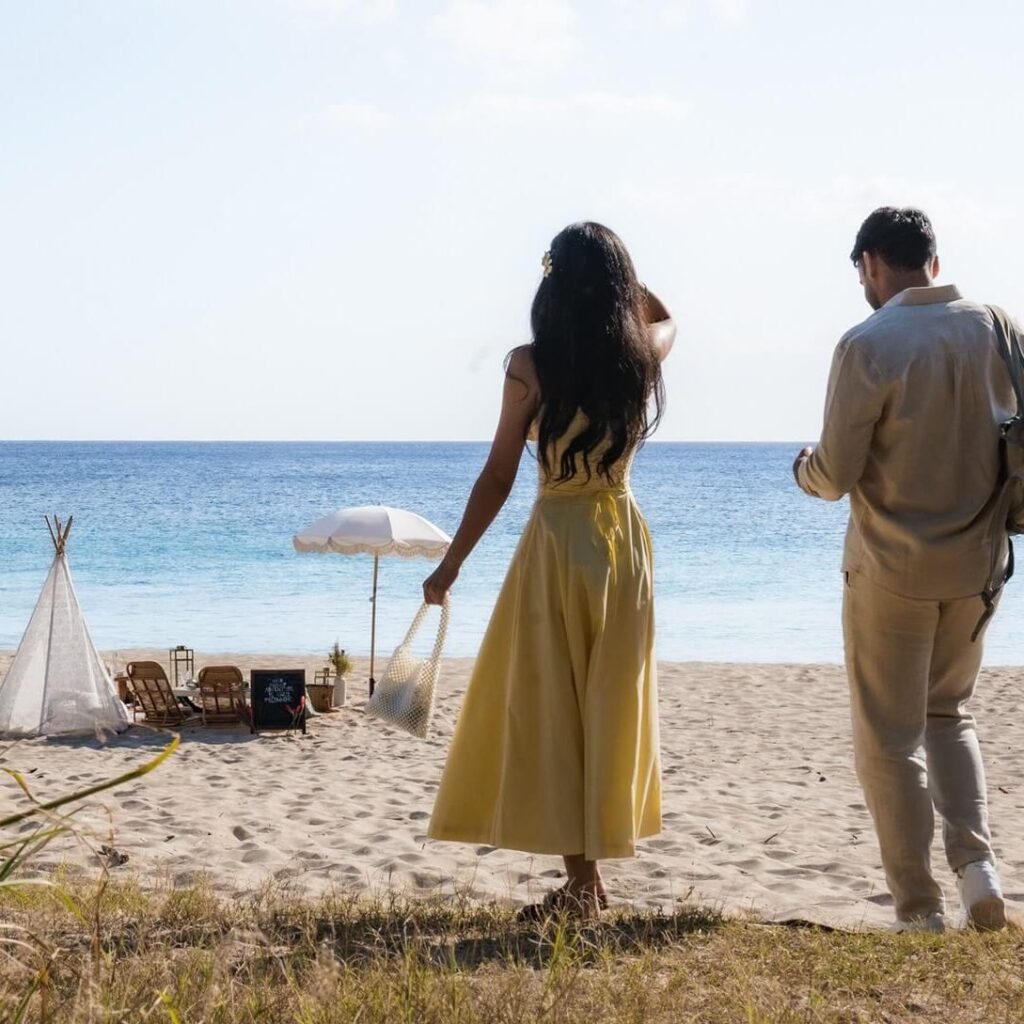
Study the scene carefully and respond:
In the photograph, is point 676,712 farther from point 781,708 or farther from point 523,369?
point 523,369

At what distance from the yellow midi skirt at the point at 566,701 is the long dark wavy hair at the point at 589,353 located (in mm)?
146

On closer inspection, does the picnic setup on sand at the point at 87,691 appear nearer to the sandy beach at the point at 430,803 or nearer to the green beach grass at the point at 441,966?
the sandy beach at the point at 430,803

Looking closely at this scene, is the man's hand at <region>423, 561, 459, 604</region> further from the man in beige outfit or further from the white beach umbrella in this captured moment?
the white beach umbrella

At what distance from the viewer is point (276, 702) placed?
11.0 metres

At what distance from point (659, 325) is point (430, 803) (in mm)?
4429

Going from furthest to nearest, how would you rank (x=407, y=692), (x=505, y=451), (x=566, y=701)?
(x=407, y=692), (x=505, y=451), (x=566, y=701)

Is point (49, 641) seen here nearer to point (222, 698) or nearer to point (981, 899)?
point (222, 698)

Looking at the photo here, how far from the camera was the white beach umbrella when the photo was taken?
1208cm

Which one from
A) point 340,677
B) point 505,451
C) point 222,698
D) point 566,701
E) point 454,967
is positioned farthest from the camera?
point 340,677

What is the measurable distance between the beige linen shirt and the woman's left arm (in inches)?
32.8

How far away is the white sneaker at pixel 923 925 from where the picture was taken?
3.86 meters

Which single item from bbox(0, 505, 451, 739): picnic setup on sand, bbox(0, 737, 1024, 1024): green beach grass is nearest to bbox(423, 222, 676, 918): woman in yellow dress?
bbox(0, 737, 1024, 1024): green beach grass

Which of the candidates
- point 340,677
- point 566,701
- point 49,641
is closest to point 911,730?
point 566,701

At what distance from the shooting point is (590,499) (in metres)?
3.92
